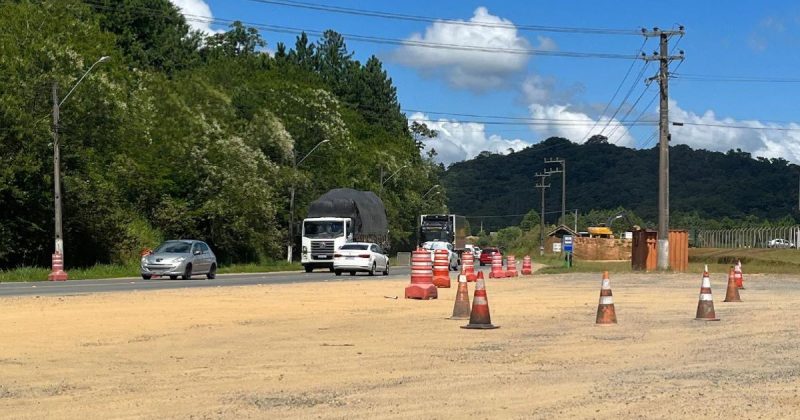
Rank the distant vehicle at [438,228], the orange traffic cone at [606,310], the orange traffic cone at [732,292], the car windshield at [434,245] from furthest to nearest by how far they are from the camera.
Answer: the distant vehicle at [438,228] < the car windshield at [434,245] < the orange traffic cone at [732,292] < the orange traffic cone at [606,310]

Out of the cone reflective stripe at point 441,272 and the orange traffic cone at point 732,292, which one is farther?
the cone reflective stripe at point 441,272

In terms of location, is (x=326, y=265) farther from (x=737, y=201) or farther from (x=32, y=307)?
(x=737, y=201)

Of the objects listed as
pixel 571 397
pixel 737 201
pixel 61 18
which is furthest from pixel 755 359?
pixel 737 201

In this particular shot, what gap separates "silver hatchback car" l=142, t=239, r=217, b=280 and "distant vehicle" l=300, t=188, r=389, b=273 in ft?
39.0

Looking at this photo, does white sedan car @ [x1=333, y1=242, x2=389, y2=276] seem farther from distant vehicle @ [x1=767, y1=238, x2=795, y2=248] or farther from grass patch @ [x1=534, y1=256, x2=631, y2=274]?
distant vehicle @ [x1=767, y1=238, x2=795, y2=248]

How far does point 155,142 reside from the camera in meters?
65.1

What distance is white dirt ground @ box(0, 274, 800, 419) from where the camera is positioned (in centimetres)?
998

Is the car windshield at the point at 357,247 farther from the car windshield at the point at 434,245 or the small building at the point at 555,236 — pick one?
the small building at the point at 555,236

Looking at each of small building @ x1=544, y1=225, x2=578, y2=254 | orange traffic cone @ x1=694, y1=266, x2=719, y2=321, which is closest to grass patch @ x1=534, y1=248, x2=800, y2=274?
small building @ x1=544, y1=225, x2=578, y2=254

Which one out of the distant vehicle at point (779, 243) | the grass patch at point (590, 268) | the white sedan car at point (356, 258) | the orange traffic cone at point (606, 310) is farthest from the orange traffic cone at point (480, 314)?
the distant vehicle at point (779, 243)

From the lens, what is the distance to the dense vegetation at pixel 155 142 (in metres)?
49.2

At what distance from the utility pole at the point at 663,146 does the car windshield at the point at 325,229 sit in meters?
15.4

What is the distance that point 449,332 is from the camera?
17875mm

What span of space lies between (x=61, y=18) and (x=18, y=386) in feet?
173
